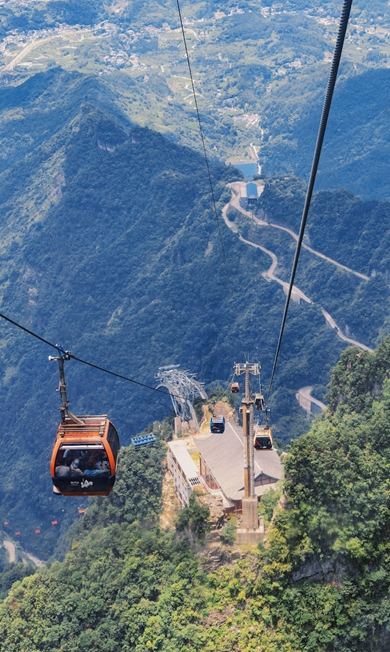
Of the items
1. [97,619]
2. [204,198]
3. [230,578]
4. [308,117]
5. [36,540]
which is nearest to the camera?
[230,578]

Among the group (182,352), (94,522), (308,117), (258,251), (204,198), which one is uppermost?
(308,117)

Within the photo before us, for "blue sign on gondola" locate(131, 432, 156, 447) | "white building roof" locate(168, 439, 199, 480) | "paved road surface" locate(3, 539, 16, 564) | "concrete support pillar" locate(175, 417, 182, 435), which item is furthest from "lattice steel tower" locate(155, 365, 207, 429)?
"paved road surface" locate(3, 539, 16, 564)

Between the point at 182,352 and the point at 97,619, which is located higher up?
the point at 182,352

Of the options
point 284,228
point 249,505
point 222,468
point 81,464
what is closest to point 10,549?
point 222,468

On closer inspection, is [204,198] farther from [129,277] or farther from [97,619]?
[97,619]

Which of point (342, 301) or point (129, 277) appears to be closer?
point (342, 301)

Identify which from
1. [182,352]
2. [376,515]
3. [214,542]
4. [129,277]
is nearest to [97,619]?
[214,542]

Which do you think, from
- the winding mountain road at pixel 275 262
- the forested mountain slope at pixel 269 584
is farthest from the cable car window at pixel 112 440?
the winding mountain road at pixel 275 262
